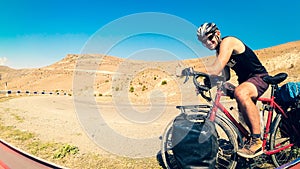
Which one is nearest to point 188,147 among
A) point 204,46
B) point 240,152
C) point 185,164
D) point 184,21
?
point 185,164

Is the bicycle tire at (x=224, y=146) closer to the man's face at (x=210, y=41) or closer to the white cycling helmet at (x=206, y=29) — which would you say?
the man's face at (x=210, y=41)

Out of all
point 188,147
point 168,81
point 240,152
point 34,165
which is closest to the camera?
point 188,147

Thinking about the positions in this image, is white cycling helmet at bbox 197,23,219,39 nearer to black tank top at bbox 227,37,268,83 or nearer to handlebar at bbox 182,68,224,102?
black tank top at bbox 227,37,268,83

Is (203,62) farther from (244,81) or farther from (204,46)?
(244,81)

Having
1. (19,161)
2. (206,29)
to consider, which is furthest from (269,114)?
(19,161)

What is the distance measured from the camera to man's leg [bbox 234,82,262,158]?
322 centimetres

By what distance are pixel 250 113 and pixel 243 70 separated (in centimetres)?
61

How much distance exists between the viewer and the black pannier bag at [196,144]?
9.93ft

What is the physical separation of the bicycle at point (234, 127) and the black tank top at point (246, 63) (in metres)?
0.18

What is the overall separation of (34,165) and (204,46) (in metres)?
3.22

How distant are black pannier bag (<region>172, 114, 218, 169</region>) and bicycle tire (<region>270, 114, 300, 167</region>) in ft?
3.30

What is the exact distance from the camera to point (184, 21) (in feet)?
11.7

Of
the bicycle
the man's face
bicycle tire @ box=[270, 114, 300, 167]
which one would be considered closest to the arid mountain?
the man's face

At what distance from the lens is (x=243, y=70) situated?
11.4 feet
